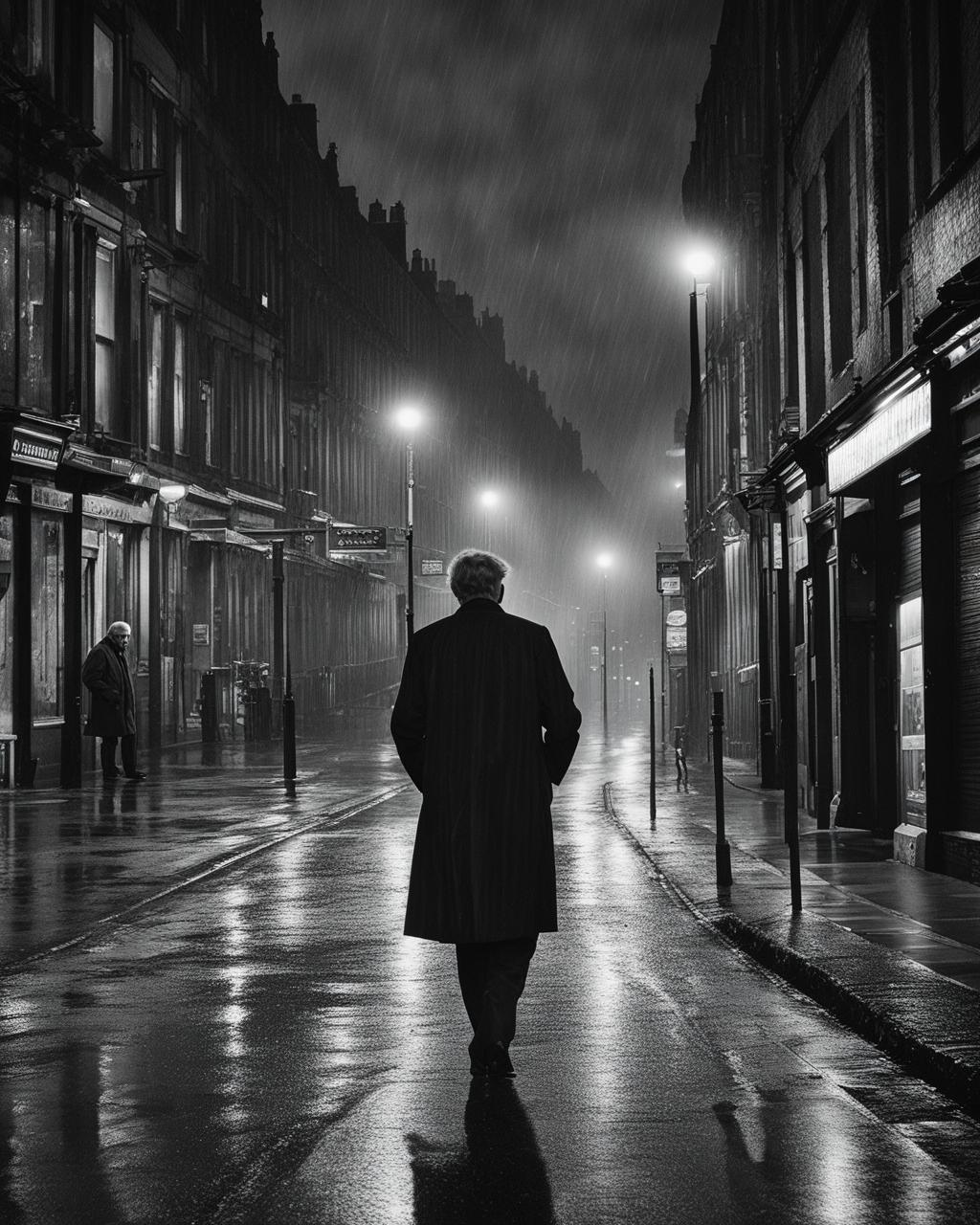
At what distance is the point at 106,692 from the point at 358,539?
20443mm

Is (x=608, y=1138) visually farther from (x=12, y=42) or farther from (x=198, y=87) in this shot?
(x=198, y=87)

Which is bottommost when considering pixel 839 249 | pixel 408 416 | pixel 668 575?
pixel 668 575

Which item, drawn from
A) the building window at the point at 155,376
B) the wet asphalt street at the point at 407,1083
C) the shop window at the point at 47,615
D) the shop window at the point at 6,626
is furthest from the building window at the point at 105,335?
the wet asphalt street at the point at 407,1083

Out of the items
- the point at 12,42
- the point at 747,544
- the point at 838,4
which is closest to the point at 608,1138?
the point at 838,4

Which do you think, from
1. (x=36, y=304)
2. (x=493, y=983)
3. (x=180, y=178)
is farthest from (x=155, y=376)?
(x=493, y=983)

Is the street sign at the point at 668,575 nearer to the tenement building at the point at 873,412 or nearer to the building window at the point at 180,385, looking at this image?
the building window at the point at 180,385

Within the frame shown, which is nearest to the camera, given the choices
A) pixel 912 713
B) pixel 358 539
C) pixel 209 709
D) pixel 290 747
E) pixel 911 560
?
pixel 912 713

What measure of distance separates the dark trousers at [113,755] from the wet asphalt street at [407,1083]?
12045mm

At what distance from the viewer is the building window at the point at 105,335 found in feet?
101

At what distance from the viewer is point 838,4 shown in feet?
60.5

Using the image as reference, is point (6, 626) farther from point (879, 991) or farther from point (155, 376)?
point (879, 991)

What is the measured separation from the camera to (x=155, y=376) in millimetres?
34812

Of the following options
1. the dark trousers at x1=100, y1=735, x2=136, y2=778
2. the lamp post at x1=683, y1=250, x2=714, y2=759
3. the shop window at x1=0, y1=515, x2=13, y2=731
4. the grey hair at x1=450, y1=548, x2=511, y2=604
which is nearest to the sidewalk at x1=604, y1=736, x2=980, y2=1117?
the grey hair at x1=450, y1=548, x2=511, y2=604

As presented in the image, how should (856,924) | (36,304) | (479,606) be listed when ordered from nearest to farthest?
(479,606)
(856,924)
(36,304)
